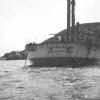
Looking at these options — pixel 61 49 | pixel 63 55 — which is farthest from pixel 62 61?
pixel 61 49

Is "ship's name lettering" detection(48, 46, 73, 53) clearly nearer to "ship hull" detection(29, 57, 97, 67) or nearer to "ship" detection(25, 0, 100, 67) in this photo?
"ship" detection(25, 0, 100, 67)

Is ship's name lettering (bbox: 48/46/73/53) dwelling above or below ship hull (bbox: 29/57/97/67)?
above

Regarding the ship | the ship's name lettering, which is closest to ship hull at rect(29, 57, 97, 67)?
the ship

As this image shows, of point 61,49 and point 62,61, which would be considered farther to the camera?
point 61,49

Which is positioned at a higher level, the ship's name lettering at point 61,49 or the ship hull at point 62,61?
the ship's name lettering at point 61,49

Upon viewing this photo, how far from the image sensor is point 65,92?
38.4 ft

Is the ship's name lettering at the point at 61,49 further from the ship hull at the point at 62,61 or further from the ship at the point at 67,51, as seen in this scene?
the ship hull at the point at 62,61

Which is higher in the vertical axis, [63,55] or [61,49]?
[61,49]

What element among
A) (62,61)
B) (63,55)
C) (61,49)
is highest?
(61,49)

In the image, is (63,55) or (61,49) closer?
(63,55)

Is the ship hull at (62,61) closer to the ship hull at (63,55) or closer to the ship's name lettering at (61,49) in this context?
the ship hull at (63,55)

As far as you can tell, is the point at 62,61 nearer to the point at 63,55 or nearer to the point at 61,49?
the point at 63,55

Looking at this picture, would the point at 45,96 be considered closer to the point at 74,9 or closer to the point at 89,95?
the point at 89,95

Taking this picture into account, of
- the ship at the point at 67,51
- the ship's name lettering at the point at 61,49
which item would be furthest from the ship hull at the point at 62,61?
the ship's name lettering at the point at 61,49
